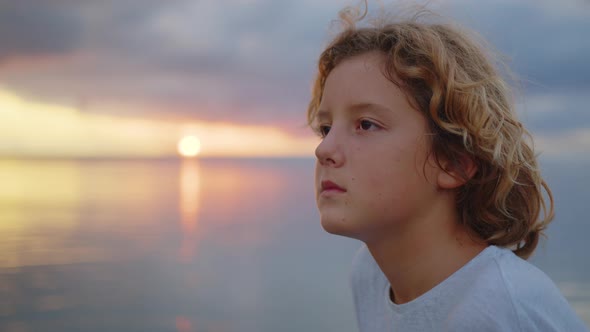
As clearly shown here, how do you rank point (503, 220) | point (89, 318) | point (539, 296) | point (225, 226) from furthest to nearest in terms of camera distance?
point (225, 226)
point (89, 318)
point (503, 220)
point (539, 296)

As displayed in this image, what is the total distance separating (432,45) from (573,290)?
5834mm

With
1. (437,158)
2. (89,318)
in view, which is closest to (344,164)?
(437,158)

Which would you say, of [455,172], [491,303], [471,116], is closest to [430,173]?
[455,172]

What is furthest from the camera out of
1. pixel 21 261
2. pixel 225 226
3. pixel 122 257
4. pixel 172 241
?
pixel 225 226

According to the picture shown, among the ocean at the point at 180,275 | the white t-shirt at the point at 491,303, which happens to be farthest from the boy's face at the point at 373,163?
the ocean at the point at 180,275

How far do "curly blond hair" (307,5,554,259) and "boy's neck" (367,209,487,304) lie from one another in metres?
0.08

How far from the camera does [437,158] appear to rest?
64.0 inches

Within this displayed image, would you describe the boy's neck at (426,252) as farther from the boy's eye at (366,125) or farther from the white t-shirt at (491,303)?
the boy's eye at (366,125)

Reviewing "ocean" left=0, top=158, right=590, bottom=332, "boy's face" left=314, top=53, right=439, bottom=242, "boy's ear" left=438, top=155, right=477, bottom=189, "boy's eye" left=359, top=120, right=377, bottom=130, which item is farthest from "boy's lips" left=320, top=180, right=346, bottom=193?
"ocean" left=0, top=158, right=590, bottom=332

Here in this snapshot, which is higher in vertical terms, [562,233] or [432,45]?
[432,45]

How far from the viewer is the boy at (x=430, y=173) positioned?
1562 mm

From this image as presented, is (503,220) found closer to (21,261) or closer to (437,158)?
(437,158)

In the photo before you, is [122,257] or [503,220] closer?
[503,220]

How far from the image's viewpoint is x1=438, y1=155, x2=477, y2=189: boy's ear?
1640mm
